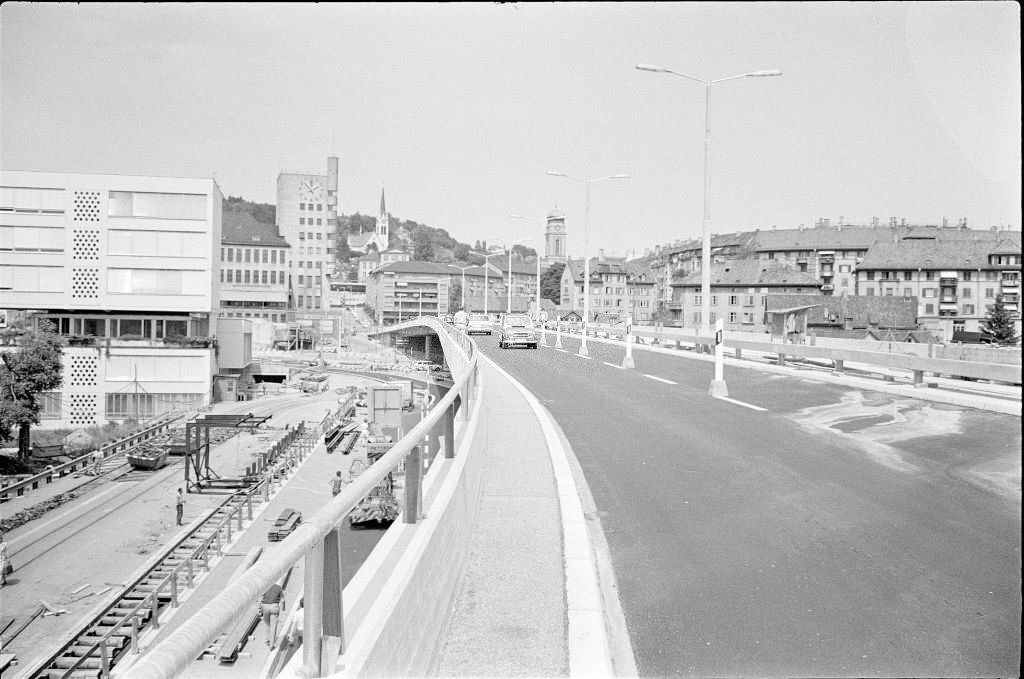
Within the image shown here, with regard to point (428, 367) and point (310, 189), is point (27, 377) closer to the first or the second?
point (310, 189)

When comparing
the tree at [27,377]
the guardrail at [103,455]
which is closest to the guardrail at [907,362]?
the guardrail at [103,455]

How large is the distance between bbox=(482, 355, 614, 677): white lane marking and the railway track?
7.39m

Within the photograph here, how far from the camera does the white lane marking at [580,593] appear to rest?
4.10 meters

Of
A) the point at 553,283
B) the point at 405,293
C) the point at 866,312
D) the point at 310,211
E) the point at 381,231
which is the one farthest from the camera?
the point at 381,231

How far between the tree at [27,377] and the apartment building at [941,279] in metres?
55.2

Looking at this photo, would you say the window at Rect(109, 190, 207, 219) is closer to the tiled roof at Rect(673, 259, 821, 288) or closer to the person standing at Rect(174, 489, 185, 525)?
the person standing at Rect(174, 489, 185, 525)

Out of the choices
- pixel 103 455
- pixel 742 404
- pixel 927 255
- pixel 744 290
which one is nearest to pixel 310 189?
pixel 103 455

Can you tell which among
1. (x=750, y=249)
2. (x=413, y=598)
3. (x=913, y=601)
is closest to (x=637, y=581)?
(x=913, y=601)

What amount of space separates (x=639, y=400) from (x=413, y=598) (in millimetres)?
12922

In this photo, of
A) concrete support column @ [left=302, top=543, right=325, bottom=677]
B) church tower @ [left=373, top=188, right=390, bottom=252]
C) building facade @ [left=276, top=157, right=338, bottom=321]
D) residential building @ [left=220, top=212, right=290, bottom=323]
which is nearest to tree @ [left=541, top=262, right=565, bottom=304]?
church tower @ [left=373, top=188, right=390, bottom=252]

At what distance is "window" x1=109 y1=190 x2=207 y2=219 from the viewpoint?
19.6 meters

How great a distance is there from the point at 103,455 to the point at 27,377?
4386mm

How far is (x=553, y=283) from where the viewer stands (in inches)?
5901

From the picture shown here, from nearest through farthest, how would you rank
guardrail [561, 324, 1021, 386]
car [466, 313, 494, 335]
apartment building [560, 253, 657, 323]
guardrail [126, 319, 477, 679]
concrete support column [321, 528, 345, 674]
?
guardrail [126, 319, 477, 679], concrete support column [321, 528, 345, 674], guardrail [561, 324, 1021, 386], car [466, 313, 494, 335], apartment building [560, 253, 657, 323]
